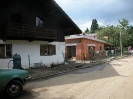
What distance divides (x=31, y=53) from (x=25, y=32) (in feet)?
8.14

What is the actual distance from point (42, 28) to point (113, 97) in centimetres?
1119

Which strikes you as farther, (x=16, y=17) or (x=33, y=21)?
(x=33, y=21)

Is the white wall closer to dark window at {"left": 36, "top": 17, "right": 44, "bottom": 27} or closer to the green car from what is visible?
dark window at {"left": 36, "top": 17, "right": 44, "bottom": 27}

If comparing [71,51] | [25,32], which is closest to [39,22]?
[25,32]

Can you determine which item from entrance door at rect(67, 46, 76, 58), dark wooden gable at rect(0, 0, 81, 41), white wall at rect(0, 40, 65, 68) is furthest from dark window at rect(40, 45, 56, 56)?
entrance door at rect(67, 46, 76, 58)

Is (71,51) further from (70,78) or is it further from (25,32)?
(70,78)

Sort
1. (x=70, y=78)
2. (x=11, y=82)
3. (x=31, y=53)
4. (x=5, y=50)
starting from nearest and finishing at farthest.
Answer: (x=11, y=82)
(x=70, y=78)
(x=5, y=50)
(x=31, y=53)

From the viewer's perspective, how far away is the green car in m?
6.29

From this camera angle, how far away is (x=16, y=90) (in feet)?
22.0

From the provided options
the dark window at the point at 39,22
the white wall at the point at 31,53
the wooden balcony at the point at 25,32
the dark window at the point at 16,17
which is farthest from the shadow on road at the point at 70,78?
the dark window at the point at 39,22

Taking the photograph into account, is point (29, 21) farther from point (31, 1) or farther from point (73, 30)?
point (73, 30)

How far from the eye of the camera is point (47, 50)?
17875 millimetres

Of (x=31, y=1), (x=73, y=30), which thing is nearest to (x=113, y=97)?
(x=31, y=1)

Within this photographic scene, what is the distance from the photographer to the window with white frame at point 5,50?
44.8 feet
